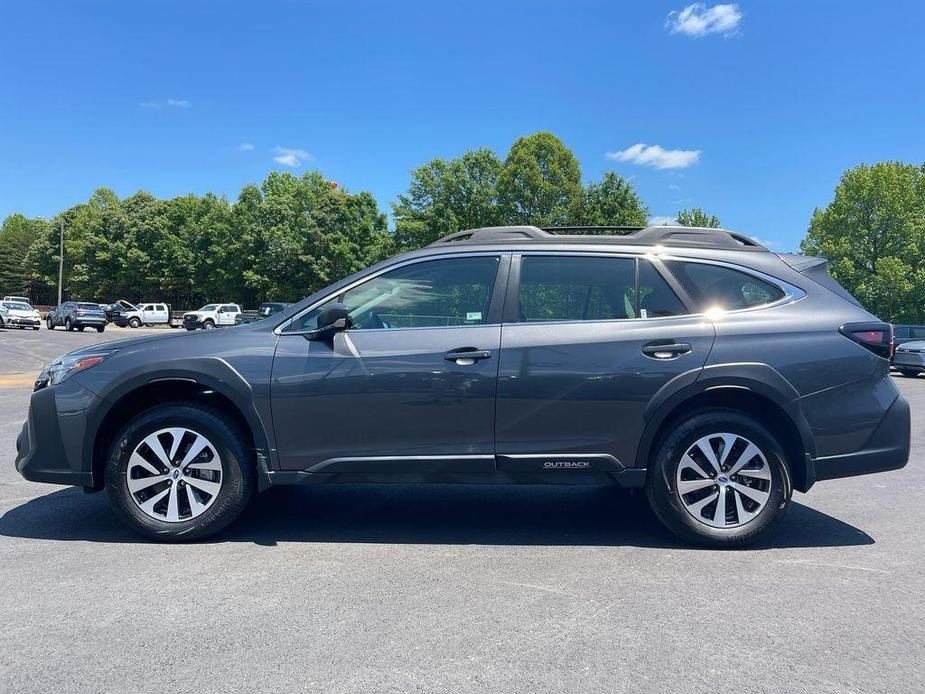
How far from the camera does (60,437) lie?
13.0ft

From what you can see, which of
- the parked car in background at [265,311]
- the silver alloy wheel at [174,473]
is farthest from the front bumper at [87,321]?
the silver alloy wheel at [174,473]

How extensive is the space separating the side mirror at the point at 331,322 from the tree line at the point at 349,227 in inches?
1429

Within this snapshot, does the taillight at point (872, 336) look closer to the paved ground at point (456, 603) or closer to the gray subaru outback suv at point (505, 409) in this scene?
the gray subaru outback suv at point (505, 409)

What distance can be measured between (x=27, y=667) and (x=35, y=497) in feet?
9.46

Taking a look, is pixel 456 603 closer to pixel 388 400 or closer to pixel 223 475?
pixel 388 400

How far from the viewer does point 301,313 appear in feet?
13.4

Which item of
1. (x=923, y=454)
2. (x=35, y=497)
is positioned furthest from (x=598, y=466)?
(x=923, y=454)

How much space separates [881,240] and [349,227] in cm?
3648

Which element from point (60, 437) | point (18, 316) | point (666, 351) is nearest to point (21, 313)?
point (18, 316)

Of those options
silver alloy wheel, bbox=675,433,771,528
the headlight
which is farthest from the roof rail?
the headlight

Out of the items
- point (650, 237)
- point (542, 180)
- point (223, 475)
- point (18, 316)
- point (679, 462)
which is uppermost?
point (542, 180)

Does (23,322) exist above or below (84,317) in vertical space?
below

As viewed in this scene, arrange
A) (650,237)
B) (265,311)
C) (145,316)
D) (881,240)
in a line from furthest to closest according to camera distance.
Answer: (145,316)
(881,240)
(265,311)
(650,237)

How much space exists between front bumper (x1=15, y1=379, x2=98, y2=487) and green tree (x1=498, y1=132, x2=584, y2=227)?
37.3m
